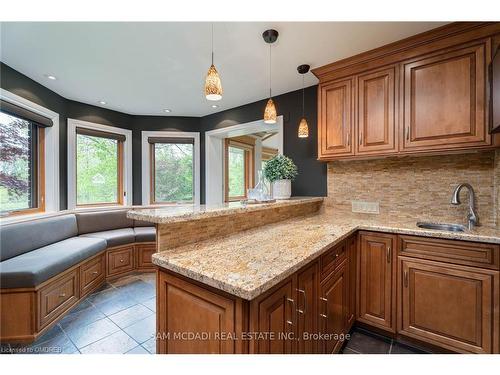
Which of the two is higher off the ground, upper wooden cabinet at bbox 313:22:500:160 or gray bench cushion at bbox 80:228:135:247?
upper wooden cabinet at bbox 313:22:500:160

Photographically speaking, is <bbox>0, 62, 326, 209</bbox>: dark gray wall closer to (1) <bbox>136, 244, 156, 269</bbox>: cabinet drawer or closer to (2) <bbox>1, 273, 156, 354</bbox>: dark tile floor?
(1) <bbox>136, 244, 156, 269</bbox>: cabinet drawer

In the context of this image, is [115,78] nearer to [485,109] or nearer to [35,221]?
[35,221]

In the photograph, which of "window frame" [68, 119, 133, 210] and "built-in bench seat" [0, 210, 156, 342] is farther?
"window frame" [68, 119, 133, 210]

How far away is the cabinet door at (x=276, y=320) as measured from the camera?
83 centimetres

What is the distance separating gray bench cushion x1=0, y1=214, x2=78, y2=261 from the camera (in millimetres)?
2041

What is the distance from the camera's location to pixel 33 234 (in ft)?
7.60

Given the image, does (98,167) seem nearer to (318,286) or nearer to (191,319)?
(191,319)

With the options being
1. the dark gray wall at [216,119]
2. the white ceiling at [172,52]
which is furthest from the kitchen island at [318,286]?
the white ceiling at [172,52]

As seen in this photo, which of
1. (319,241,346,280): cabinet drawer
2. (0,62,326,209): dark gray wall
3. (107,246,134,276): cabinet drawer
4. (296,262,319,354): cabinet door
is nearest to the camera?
(296,262,319,354): cabinet door

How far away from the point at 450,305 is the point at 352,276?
63 cm

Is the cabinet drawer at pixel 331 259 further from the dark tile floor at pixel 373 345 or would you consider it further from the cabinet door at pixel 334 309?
the dark tile floor at pixel 373 345

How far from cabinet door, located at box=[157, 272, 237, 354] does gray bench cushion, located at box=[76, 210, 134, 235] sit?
2.68 meters

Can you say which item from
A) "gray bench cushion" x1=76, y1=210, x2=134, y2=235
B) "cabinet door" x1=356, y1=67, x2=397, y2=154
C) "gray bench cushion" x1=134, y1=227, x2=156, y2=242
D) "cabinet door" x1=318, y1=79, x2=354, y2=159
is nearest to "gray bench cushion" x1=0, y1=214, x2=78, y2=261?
"gray bench cushion" x1=76, y1=210, x2=134, y2=235
